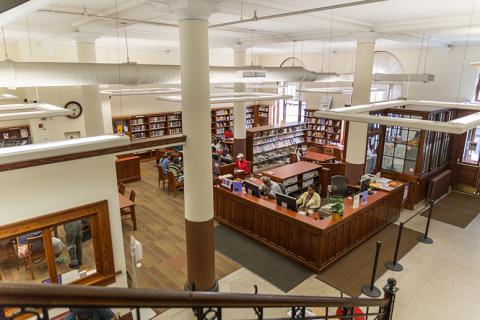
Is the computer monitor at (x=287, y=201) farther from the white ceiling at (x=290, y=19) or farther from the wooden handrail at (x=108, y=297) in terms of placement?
the wooden handrail at (x=108, y=297)

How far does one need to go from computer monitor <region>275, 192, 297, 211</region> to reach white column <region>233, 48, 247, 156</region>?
16.1 ft

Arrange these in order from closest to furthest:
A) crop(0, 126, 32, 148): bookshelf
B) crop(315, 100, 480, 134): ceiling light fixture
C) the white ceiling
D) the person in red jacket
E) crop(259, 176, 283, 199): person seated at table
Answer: crop(315, 100, 480, 134): ceiling light fixture → the white ceiling → crop(259, 176, 283, 199): person seated at table → crop(0, 126, 32, 148): bookshelf → the person in red jacket

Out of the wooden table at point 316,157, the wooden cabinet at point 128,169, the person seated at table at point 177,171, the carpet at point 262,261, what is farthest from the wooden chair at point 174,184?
the wooden table at point 316,157

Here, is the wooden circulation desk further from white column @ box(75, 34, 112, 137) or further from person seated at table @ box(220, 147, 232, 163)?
white column @ box(75, 34, 112, 137)

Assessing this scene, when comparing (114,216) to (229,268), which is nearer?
(114,216)

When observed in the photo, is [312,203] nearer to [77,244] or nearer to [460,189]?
[77,244]

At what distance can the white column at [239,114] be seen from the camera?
36.6 ft

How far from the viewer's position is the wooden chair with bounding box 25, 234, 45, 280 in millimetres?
6117

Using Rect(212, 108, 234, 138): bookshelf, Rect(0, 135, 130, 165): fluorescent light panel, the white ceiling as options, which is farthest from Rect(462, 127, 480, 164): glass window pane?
Rect(0, 135, 130, 165): fluorescent light panel

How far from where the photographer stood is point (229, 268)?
6801 millimetres

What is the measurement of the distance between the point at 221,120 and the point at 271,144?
375 cm

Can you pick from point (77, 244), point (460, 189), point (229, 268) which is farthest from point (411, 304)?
point (460, 189)

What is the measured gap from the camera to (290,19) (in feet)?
21.9

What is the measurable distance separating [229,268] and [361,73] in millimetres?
5514
